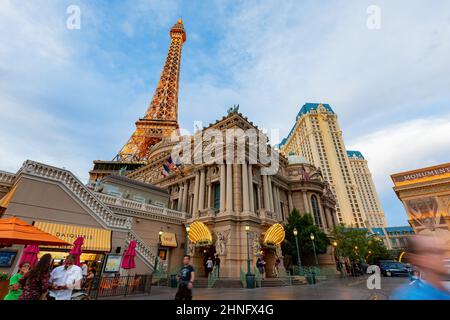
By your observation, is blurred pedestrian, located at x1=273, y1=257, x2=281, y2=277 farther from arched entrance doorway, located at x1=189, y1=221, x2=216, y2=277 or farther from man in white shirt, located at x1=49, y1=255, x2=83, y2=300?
man in white shirt, located at x1=49, y1=255, x2=83, y2=300

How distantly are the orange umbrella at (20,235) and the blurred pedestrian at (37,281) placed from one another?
3418 mm

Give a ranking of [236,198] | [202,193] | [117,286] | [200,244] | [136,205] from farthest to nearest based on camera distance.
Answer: [202,193] < [236,198] < [136,205] < [200,244] < [117,286]

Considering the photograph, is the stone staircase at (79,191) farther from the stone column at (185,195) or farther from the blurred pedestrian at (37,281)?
the stone column at (185,195)

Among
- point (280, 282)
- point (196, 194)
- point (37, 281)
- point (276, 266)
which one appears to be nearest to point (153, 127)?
point (196, 194)

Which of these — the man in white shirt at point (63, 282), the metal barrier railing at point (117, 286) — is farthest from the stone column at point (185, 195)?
the man in white shirt at point (63, 282)

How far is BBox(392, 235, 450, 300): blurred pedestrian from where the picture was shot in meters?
2.22

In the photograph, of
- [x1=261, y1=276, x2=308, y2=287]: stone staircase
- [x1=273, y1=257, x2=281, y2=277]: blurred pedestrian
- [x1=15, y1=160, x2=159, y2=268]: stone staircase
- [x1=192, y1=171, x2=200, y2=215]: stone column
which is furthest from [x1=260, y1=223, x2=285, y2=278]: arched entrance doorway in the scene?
[x1=15, y1=160, x2=159, y2=268]: stone staircase

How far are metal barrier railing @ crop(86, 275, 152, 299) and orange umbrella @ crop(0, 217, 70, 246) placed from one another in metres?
2.98

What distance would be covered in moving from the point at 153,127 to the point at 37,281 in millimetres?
63070

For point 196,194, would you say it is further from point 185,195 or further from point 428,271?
point 428,271

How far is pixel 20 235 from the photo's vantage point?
277 inches

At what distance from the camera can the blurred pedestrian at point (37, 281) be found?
169 inches
